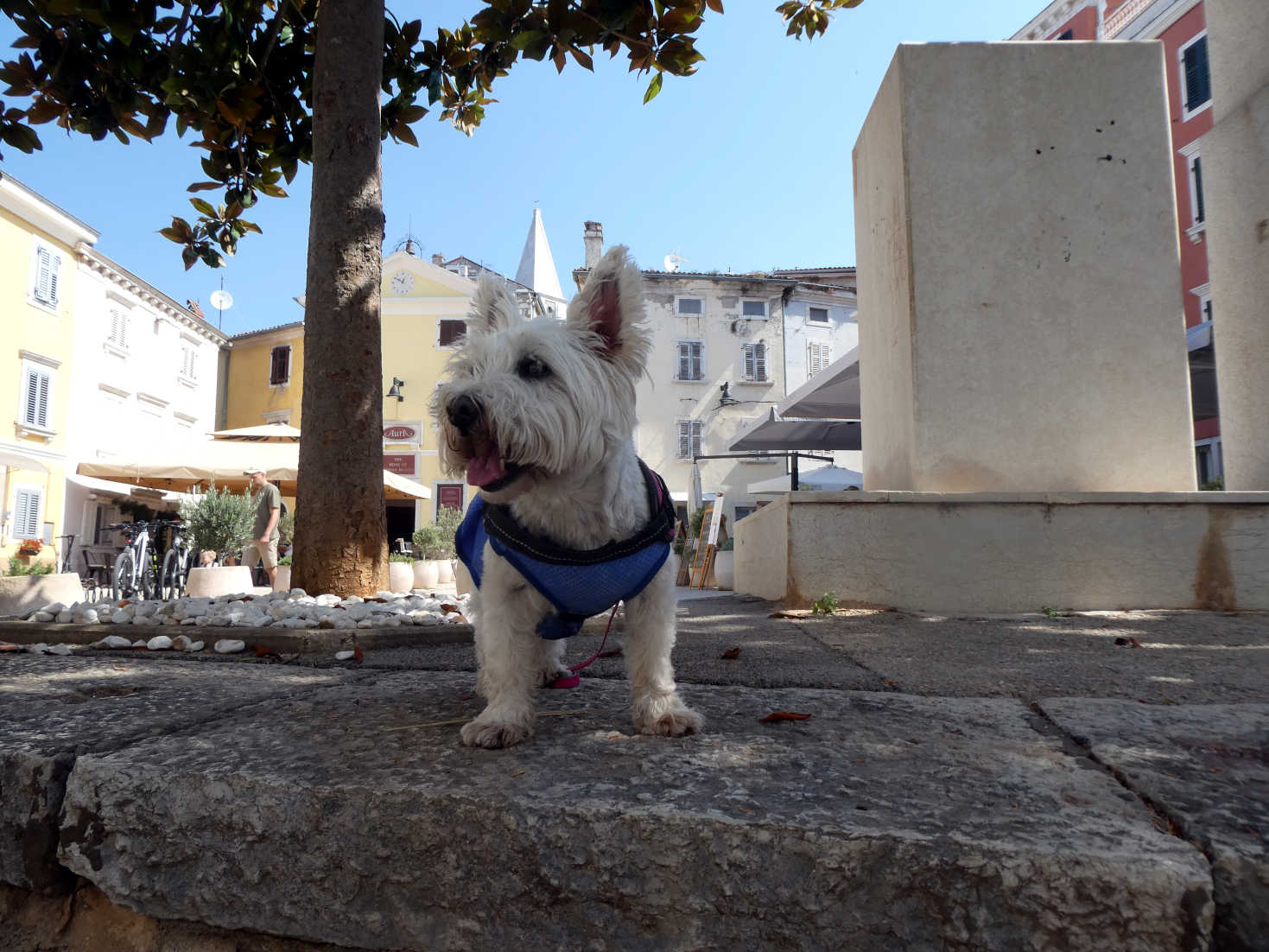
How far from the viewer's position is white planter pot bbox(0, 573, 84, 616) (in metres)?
6.45

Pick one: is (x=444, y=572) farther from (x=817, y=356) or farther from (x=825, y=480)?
(x=817, y=356)

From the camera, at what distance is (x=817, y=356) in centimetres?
3409

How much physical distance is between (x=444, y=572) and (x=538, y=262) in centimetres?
4764

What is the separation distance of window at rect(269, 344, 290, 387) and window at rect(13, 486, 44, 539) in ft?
37.7

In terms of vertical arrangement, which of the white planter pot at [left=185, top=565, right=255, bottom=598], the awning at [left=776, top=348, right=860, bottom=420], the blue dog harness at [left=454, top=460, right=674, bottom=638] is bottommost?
the white planter pot at [left=185, top=565, right=255, bottom=598]

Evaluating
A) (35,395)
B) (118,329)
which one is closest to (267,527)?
(35,395)

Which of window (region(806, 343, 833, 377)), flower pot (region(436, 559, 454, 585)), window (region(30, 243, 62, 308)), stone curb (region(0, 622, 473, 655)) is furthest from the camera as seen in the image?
window (region(806, 343, 833, 377))

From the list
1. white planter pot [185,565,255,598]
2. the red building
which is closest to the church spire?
the red building

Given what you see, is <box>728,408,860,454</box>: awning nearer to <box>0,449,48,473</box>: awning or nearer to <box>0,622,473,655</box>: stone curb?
<box>0,622,473,655</box>: stone curb

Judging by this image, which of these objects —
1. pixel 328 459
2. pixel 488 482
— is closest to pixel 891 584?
pixel 488 482

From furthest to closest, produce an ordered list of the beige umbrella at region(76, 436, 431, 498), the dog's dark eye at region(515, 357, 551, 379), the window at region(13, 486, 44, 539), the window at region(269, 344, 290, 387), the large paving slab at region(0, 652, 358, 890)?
the window at region(269, 344, 290, 387) → the window at region(13, 486, 44, 539) → the beige umbrella at region(76, 436, 431, 498) → the dog's dark eye at region(515, 357, 551, 379) → the large paving slab at region(0, 652, 358, 890)

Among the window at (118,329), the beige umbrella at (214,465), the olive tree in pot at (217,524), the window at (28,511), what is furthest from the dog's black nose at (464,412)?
the window at (118,329)

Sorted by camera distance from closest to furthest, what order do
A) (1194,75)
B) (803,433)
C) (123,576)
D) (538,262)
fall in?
(123,576), (803,433), (1194,75), (538,262)

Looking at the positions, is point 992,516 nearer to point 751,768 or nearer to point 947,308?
point 947,308
